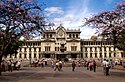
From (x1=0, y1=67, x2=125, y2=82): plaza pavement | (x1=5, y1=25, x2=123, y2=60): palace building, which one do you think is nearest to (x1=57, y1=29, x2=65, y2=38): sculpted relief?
(x1=5, y1=25, x2=123, y2=60): palace building

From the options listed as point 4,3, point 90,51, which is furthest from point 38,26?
point 90,51

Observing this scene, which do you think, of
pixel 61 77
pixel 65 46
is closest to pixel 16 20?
pixel 61 77

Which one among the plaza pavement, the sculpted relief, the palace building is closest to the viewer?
the plaza pavement

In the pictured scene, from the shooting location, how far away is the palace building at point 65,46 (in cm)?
14925

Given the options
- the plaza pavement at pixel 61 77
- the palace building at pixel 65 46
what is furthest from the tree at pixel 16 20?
the palace building at pixel 65 46

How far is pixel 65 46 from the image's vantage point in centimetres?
14962

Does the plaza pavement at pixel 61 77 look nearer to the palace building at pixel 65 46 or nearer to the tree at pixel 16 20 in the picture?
the tree at pixel 16 20

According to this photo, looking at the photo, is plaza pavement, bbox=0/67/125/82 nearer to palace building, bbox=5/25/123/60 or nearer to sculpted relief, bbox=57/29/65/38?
palace building, bbox=5/25/123/60

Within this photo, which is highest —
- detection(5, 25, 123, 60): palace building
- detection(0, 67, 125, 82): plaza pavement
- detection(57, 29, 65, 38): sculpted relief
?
detection(57, 29, 65, 38): sculpted relief

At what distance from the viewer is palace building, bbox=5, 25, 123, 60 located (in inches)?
5876

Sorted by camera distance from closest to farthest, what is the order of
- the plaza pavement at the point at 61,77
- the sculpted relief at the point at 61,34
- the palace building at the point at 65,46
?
the plaza pavement at the point at 61,77
the palace building at the point at 65,46
the sculpted relief at the point at 61,34

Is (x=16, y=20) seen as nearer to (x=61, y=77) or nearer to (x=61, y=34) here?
(x=61, y=77)

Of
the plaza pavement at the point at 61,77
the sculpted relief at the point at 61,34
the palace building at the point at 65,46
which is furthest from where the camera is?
the sculpted relief at the point at 61,34

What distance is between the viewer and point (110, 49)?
514ft
